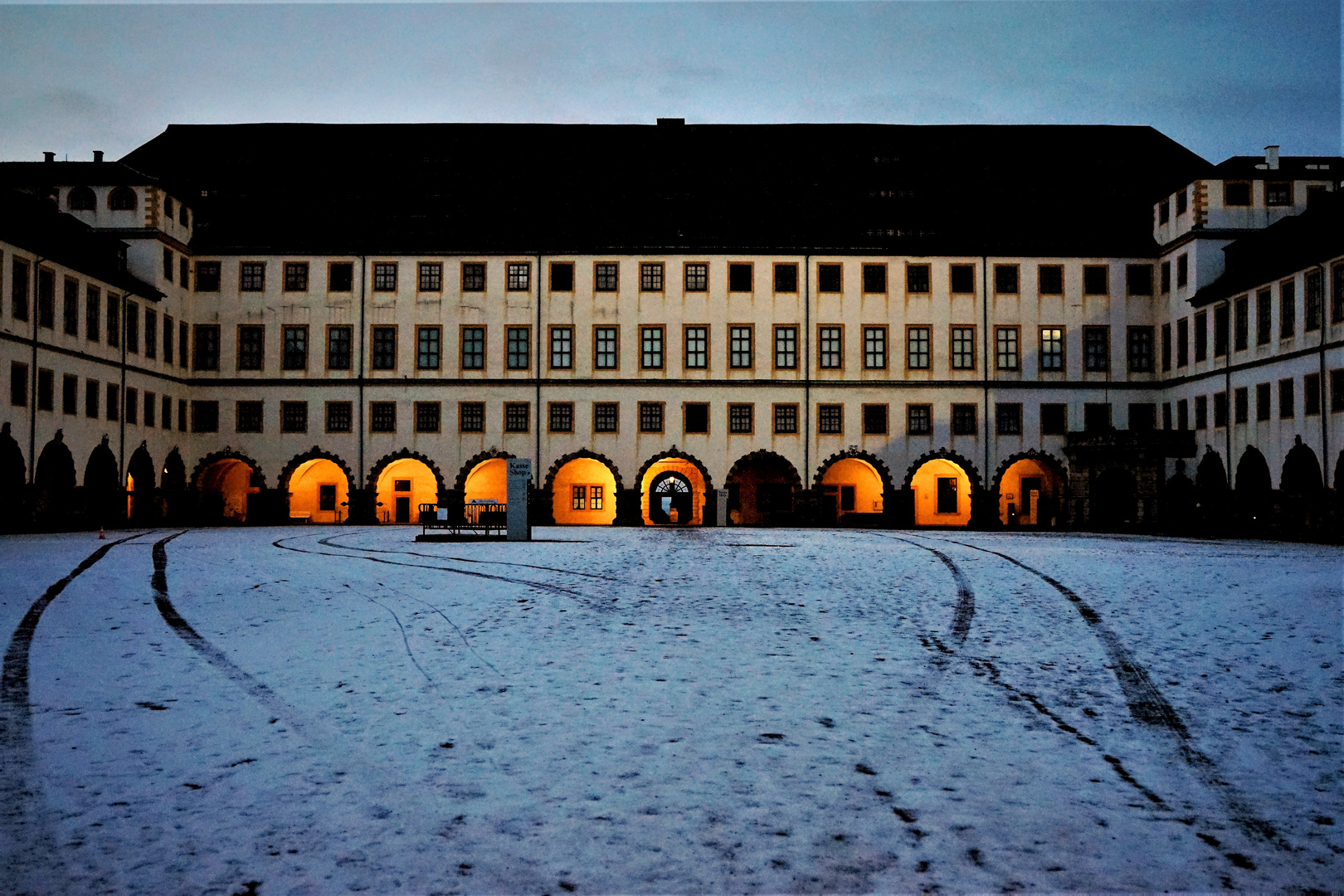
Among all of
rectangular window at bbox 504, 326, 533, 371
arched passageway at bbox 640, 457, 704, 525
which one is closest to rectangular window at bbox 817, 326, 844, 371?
arched passageway at bbox 640, 457, 704, 525

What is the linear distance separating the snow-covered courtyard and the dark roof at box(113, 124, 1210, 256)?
3498 centimetres

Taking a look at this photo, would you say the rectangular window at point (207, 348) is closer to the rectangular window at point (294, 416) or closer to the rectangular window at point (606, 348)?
the rectangular window at point (294, 416)

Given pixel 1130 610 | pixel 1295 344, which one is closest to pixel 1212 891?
pixel 1130 610

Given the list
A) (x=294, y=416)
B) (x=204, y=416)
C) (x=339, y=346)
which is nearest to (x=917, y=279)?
(x=339, y=346)

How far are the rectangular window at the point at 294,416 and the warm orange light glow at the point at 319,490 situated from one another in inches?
99.1

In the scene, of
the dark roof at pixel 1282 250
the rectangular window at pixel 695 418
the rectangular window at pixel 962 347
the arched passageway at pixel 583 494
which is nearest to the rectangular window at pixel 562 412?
the arched passageway at pixel 583 494

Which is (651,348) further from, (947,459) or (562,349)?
(947,459)

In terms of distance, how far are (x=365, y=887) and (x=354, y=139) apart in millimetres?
54050

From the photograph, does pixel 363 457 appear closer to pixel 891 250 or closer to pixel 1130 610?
pixel 891 250

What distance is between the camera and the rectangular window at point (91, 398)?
39375 mm

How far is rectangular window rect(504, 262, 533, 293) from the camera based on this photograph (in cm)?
4769

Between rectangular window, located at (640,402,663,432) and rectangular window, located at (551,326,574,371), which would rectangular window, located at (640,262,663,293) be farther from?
rectangular window, located at (640,402,663,432)

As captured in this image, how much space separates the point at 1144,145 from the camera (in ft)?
174

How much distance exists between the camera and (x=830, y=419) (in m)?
47.2
